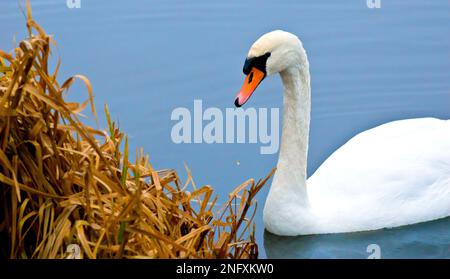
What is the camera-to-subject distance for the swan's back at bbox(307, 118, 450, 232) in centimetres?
618

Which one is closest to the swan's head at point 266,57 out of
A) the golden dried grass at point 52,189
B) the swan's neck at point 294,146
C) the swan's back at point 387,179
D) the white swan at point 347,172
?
the white swan at point 347,172

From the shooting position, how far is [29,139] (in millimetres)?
3691

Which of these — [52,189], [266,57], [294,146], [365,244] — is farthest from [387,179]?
[52,189]

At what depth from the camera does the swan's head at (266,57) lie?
18.6 ft

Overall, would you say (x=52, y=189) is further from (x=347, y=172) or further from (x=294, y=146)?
(x=347, y=172)

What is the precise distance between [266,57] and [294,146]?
0.64 m

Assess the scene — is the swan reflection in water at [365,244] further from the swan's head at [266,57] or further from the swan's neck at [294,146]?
the swan's head at [266,57]

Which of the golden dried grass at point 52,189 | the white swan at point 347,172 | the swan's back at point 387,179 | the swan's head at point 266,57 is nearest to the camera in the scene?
the golden dried grass at point 52,189

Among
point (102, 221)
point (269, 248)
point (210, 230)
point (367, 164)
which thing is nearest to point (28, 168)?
point (102, 221)

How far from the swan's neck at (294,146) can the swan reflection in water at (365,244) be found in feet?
0.82

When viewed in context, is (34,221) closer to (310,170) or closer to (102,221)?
(102,221)

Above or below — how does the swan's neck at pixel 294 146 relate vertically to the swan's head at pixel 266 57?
below

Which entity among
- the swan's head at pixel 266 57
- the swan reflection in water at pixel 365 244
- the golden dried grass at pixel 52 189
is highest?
the swan's head at pixel 266 57
